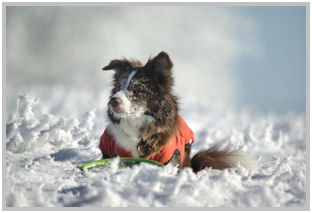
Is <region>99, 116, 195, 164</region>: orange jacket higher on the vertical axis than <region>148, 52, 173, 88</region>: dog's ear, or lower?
lower

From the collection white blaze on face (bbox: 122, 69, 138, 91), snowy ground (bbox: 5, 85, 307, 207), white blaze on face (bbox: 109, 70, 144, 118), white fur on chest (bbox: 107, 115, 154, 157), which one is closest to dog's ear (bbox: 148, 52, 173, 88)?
white blaze on face (bbox: 122, 69, 138, 91)

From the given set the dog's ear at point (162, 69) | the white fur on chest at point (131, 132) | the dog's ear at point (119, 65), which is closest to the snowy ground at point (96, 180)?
the white fur on chest at point (131, 132)

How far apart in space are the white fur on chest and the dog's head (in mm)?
54

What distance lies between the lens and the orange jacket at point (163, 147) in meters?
2.80

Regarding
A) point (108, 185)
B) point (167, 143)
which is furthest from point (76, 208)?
point (167, 143)

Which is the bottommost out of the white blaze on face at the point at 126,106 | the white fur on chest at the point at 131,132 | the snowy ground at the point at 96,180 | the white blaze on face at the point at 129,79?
the snowy ground at the point at 96,180

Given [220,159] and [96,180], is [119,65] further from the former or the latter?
[220,159]

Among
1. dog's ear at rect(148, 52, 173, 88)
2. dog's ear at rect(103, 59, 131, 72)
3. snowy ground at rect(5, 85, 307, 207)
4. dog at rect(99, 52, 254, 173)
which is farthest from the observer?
dog's ear at rect(103, 59, 131, 72)

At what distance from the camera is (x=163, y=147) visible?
2.84 m

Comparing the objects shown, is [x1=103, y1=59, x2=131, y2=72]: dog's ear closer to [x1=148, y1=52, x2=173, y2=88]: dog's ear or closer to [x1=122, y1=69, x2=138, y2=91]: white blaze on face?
[x1=122, y1=69, x2=138, y2=91]: white blaze on face

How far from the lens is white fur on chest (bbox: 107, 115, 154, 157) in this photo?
2913 millimetres

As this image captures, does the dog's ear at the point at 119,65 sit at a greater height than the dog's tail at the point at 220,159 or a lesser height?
greater

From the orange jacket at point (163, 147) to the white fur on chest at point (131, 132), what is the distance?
0.05 meters

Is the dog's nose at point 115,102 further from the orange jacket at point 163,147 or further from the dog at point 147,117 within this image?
the orange jacket at point 163,147
